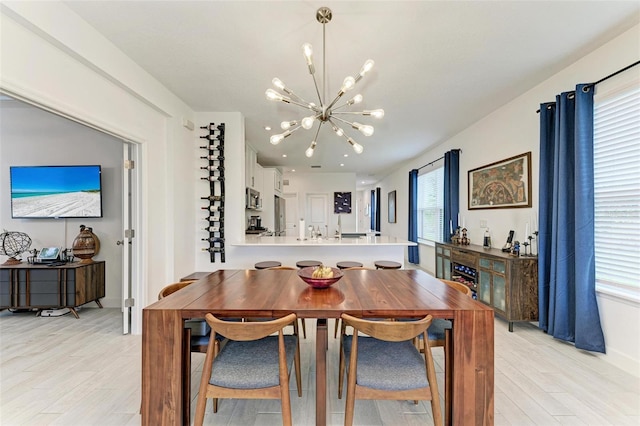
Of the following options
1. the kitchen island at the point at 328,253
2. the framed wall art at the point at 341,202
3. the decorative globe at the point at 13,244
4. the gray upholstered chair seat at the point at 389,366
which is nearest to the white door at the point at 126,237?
the kitchen island at the point at 328,253

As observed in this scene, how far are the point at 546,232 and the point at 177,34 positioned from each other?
154 inches

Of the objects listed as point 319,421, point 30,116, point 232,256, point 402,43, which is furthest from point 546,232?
point 30,116

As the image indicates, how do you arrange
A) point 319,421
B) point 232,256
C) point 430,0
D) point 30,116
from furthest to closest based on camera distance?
point 232,256 < point 30,116 < point 430,0 < point 319,421

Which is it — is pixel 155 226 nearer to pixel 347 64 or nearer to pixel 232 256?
pixel 232 256

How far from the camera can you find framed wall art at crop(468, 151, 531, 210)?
3.32 metres

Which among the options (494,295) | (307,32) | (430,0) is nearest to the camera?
(430,0)

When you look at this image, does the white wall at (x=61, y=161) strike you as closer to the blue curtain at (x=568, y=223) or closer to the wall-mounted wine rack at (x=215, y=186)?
the wall-mounted wine rack at (x=215, y=186)

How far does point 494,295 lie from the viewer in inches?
124

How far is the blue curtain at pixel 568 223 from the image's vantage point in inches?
94.4

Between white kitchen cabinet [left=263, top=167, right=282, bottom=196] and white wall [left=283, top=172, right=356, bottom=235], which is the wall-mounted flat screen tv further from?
white wall [left=283, top=172, right=356, bottom=235]

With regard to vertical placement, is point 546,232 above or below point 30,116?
below

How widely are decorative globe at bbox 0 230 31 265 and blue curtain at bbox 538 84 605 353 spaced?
20.0 feet

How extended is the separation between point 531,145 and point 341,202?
234 inches

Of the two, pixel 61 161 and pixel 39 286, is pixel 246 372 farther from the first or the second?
pixel 61 161
